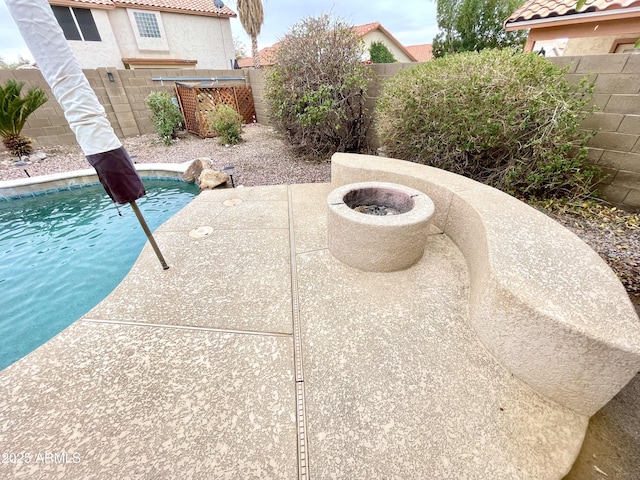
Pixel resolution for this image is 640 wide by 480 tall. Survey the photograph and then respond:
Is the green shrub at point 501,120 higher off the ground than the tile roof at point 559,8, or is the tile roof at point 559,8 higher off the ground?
the tile roof at point 559,8

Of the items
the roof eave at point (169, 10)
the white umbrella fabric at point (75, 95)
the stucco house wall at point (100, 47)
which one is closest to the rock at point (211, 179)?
the white umbrella fabric at point (75, 95)

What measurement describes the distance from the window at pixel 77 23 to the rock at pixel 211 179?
49.8 feet

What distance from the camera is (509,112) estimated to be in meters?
3.20

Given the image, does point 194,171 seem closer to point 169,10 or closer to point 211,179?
point 211,179

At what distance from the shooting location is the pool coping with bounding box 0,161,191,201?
17.6 ft

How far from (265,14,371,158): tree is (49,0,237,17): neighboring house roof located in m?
14.0

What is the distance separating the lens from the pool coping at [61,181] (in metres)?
5.38

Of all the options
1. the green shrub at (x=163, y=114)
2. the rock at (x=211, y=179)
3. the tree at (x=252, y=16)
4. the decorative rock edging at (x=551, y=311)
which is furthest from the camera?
the tree at (x=252, y=16)

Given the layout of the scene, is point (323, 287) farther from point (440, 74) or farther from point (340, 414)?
point (440, 74)

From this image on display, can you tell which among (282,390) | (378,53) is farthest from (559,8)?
→ (378,53)

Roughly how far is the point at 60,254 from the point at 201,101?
7.34m

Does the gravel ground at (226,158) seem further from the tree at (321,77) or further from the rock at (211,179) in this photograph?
the tree at (321,77)

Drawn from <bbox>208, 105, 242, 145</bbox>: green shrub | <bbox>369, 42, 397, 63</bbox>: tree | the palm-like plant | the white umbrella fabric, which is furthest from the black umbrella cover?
<bbox>369, 42, 397, 63</bbox>: tree

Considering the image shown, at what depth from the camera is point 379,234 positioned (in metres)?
2.30
